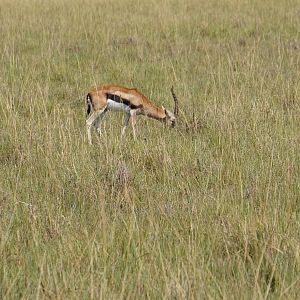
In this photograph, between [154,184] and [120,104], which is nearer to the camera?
[154,184]

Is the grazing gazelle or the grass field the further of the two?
the grazing gazelle

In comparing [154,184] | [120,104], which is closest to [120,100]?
[120,104]

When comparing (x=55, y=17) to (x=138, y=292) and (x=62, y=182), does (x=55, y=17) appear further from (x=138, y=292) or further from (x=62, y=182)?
(x=138, y=292)

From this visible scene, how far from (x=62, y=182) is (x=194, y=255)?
148 cm

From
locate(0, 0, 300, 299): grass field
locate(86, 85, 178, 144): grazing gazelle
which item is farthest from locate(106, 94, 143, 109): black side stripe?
locate(0, 0, 300, 299): grass field

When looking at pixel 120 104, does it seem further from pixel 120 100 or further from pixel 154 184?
pixel 154 184

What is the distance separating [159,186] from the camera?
3787 millimetres

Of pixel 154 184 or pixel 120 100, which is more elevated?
pixel 120 100

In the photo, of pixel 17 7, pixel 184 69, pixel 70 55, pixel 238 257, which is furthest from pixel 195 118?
pixel 17 7

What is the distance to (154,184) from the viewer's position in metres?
3.82

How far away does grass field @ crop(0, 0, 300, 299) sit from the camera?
2408 mm

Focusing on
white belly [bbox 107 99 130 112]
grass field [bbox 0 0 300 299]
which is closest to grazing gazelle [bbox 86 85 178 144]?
white belly [bbox 107 99 130 112]

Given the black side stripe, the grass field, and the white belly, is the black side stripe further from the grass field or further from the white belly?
the grass field

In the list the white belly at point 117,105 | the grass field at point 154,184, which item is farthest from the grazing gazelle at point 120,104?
the grass field at point 154,184
